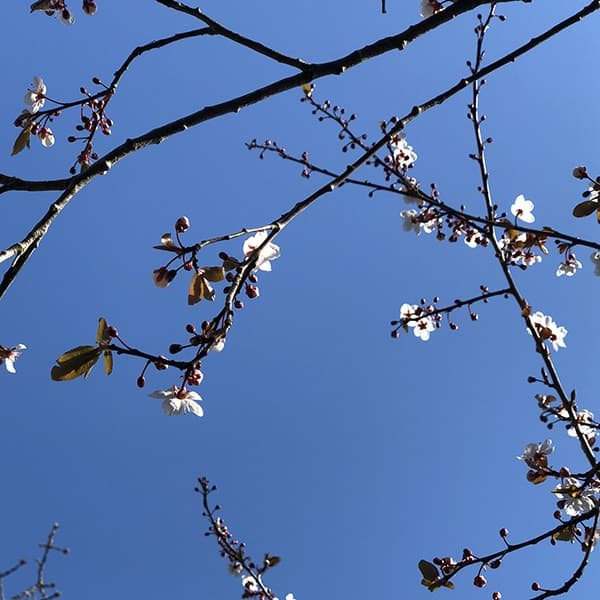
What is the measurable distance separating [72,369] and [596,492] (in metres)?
2.45

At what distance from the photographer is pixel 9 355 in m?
2.48

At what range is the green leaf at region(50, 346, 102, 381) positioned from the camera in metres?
1.58

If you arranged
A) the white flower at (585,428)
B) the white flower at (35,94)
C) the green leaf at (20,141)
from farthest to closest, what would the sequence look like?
1. the white flower at (585,428)
2. the white flower at (35,94)
3. the green leaf at (20,141)

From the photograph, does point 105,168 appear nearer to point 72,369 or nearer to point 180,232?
point 180,232

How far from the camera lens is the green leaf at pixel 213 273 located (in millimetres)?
1729

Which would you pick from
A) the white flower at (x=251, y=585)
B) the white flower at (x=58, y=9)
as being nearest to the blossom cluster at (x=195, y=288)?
the white flower at (x=58, y=9)

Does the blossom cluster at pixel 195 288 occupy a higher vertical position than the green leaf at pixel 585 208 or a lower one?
lower

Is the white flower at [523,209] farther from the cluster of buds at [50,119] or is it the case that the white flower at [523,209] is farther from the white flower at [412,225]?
the cluster of buds at [50,119]

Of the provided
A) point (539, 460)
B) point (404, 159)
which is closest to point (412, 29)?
point (539, 460)

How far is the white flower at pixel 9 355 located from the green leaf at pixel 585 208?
2310 millimetres

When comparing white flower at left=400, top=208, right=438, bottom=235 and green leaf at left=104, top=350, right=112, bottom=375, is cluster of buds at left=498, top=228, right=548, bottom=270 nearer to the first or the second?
white flower at left=400, top=208, right=438, bottom=235

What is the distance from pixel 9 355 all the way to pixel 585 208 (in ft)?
8.05

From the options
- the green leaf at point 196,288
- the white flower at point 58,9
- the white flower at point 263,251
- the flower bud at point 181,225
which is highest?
the white flower at point 58,9

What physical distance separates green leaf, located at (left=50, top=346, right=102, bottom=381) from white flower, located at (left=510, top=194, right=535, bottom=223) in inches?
133
